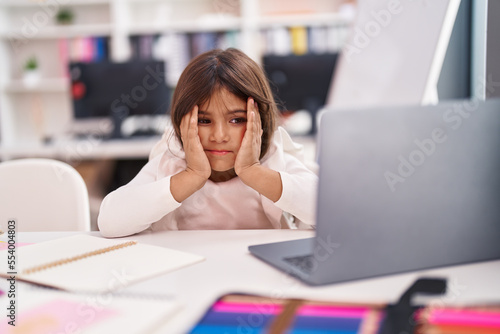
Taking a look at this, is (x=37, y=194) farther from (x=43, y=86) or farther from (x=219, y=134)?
(x=43, y=86)

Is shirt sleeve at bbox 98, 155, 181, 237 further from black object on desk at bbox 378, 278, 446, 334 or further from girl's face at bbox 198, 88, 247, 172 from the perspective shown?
black object on desk at bbox 378, 278, 446, 334

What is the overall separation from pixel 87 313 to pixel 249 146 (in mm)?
584

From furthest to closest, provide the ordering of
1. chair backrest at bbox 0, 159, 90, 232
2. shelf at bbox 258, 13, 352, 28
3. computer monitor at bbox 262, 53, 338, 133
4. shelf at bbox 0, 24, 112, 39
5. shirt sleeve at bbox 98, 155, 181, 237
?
shelf at bbox 0, 24, 112, 39 < shelf at bbox 258, 13, 352, 28 < computer monitor at bbox 262, 53, 338, 133 < chair backrest at bbox 0, 159, 90, 232 < shirt sleeve at bbox 98, 155, 181, 237

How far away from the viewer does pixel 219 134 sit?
3.68 ft

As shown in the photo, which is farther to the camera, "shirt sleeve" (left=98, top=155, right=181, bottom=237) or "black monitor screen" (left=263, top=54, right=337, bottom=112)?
"black monitor screen" (left=263, top=54, right=337, bottom=112)

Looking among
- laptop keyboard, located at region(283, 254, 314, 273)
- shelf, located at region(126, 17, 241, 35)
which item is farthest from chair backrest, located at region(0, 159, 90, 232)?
shelf, located at region(126, 17, 241, 35)

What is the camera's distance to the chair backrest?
1381 millimetres

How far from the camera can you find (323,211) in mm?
673

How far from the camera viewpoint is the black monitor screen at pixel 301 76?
3.02m

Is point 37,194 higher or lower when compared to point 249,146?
lower

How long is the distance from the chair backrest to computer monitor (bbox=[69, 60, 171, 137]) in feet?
5.67

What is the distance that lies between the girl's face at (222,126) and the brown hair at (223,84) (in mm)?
17

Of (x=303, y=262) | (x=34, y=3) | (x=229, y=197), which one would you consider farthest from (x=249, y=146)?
(x=34, y=3)

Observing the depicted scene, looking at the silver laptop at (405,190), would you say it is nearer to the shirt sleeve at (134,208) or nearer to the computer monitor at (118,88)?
the shirt sleeve at (134,208)
